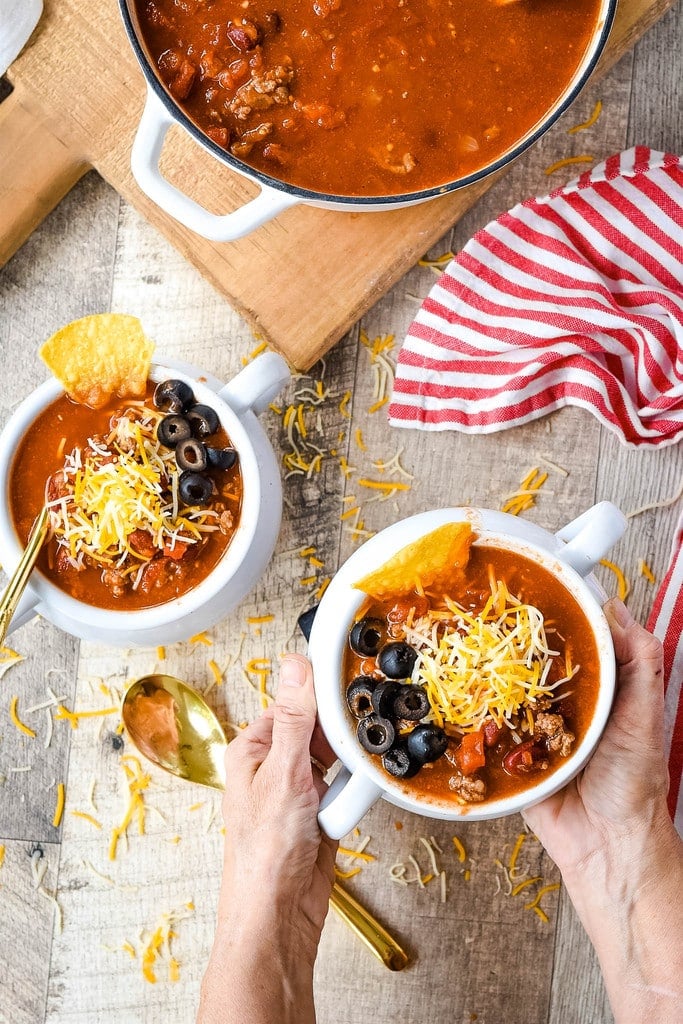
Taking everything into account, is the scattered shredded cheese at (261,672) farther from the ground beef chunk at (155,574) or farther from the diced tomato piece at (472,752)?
the diced tomato piece at (472,752)

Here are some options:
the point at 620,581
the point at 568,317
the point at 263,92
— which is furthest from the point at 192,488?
the point at 620,581

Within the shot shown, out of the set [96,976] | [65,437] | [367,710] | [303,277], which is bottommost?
[96,976]

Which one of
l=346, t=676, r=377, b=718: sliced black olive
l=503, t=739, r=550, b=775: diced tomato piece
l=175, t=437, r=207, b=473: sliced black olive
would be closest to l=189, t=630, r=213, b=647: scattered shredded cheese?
l=175, t=437, r=207, b=473: sliced black olive

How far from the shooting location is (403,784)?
70.6 inches

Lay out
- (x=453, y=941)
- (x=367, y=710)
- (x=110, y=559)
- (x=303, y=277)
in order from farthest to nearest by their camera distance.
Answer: (x=453, y=941), (x=303, y=277), (x=110, y=559), (x=367, y=710)

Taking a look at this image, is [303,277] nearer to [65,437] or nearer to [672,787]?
[65,437]

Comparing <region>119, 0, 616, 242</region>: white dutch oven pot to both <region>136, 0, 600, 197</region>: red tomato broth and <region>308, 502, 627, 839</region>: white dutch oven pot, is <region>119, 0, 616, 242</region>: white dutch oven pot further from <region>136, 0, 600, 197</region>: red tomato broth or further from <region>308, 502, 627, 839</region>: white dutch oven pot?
<region>308, 502, 627, 839</region>: white dutch oven pot

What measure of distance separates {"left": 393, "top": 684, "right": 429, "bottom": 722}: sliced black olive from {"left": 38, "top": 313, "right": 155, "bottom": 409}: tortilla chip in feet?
2.70

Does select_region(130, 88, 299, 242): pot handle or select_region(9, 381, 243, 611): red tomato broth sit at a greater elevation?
select_region(130, 88, 299, 242): pot handle

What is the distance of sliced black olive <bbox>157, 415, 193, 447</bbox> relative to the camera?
2.00 m

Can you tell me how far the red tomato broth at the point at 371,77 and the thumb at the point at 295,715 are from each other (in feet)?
3.07

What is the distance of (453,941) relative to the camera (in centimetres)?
239

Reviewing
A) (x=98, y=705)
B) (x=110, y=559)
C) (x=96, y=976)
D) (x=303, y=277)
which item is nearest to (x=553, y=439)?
(x=303, y=277)

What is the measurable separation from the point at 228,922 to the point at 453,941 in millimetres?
633
